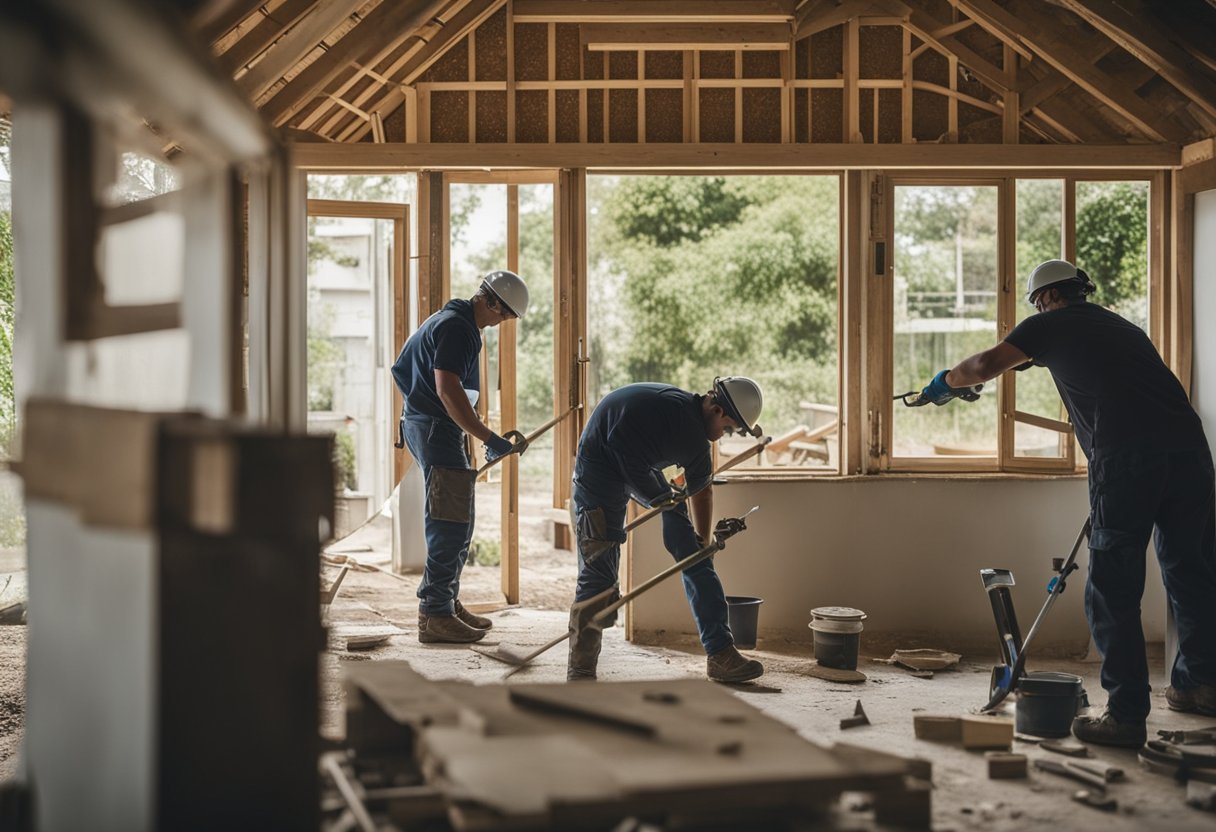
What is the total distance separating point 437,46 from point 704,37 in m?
1.38

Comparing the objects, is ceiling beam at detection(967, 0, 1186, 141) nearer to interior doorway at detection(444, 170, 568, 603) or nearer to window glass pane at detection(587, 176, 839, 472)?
interior doorway at detection(444, 170, 568, 603)

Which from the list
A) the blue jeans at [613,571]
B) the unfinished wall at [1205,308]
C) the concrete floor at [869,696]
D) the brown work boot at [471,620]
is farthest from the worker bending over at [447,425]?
the unfinished wall at [1205,308]

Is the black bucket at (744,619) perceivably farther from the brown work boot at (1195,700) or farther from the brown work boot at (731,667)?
the brown work boot at (1195,700)

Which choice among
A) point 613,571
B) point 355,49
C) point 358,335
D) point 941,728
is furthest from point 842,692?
point 358,335

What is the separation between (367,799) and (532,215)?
12871 mm

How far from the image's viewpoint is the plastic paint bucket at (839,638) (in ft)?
17.0

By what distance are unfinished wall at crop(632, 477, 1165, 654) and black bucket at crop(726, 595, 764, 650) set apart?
1.12 ft

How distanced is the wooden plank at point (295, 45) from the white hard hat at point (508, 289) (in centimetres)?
127

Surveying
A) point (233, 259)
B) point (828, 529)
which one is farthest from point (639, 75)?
point (233, 259)

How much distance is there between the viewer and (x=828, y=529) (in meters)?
5.86

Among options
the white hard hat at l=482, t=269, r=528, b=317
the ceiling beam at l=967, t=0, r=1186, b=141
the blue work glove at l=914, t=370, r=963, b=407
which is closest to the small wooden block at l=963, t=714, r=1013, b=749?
the blue work glove at l=914, t=370, r=963, b=407

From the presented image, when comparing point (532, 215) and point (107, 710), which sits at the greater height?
point (532, 215)

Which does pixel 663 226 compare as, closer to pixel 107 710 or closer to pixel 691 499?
pixel 691 499

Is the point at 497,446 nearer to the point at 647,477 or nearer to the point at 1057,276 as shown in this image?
the point at 647,477
